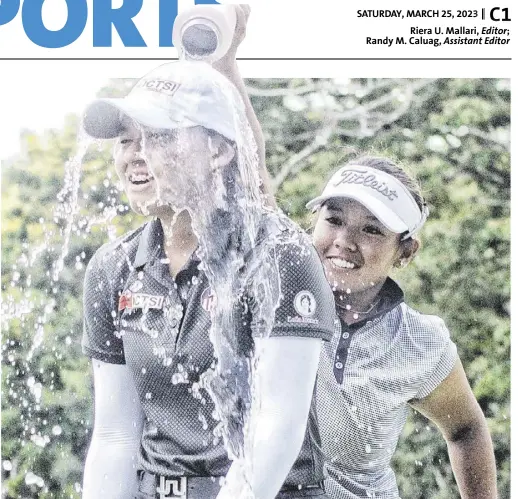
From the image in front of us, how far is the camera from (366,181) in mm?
1527

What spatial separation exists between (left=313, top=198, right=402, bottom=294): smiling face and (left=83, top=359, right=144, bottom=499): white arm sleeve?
390mm

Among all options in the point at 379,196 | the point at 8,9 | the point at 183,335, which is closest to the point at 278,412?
the point at 183,335

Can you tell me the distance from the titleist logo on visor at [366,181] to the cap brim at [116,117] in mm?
298

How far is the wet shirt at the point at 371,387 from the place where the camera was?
1479 millimetres

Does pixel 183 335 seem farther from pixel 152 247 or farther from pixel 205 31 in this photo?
pixel 205 31

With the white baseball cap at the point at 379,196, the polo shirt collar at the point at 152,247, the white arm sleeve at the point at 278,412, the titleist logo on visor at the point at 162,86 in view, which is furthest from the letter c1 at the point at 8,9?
the white arm sleeve at the point at 278,412

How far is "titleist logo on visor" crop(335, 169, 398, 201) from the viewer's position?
4.99 ft

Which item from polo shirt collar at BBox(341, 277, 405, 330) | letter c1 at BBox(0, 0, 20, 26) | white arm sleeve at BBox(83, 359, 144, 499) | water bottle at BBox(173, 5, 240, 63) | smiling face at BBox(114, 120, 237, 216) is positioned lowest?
white arm sleeve at BBox(83, 359, 144, 499)

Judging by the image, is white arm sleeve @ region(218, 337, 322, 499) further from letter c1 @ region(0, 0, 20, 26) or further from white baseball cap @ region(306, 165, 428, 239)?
letter c1 @ region(0, 0, 20, 26)

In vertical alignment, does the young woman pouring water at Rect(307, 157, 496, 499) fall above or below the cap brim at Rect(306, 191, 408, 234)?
below

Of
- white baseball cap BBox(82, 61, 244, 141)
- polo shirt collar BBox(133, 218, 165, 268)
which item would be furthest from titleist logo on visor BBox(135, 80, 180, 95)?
polo shirt collar BBox(133, 218, 165, 268)

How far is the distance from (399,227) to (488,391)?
0.35m

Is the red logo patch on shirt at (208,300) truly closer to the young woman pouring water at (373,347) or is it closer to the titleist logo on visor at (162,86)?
the young woman pouring water at (373,347)

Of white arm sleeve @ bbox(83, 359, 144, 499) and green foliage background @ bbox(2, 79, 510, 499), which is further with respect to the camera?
green foliage background @ bbox(2, 79, 510, 499)
